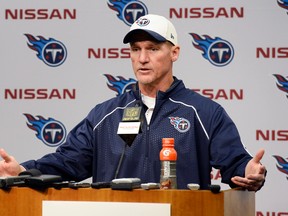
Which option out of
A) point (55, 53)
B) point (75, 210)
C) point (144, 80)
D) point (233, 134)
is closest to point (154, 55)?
point (144, 80)

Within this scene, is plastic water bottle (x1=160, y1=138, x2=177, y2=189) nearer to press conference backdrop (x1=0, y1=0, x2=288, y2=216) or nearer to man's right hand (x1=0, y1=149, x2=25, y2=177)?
man's right hand (x1=0, y1=149, x2=25, y2=177)

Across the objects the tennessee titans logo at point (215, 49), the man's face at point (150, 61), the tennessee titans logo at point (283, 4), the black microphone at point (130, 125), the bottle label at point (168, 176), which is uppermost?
the tennessee titans logo at point (283, 4)

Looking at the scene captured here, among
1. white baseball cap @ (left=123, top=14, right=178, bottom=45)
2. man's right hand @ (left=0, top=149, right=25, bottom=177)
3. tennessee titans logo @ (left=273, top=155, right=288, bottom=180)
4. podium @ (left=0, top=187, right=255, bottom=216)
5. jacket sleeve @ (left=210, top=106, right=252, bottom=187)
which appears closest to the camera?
podium @ (left=0, top=187, right=255, bottom=216)

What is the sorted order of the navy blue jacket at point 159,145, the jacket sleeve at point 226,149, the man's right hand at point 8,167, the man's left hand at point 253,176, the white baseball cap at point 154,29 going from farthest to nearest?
the white baseball cap at point 154,29
the navy blue jacket at point 159,145
the jacket sleeve at point 226,149
the man's right hand at point 8,167
the man's left hand at point 253,176

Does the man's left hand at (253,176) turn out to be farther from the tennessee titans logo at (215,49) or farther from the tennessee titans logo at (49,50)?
the tennessee titans logo at (49,50)

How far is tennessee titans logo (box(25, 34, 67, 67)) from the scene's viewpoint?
17.6 feet

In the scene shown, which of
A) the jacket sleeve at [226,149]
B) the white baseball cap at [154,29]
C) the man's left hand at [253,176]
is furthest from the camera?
the white baseball cap at [154,29]

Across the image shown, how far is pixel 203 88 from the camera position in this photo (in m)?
5.14

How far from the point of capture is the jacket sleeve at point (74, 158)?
3.74 m


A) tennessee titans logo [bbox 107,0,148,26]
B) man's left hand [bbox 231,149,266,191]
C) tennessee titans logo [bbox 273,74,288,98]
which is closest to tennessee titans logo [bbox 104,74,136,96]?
tennessee titans logo [bbox 107,0,148,26]

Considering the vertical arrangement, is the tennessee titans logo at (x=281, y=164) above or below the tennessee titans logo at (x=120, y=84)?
below

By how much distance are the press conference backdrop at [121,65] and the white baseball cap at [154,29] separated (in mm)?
1265

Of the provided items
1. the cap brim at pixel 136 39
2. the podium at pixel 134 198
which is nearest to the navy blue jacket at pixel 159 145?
the cap brim at pixel 136 39

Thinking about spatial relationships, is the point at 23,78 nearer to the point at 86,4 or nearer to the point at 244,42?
the point at 86,4
